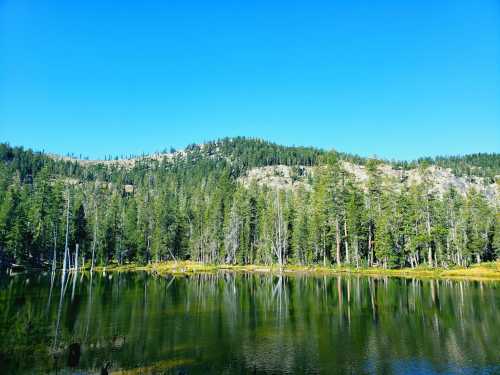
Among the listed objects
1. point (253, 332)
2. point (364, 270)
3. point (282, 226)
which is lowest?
point (253, 332)

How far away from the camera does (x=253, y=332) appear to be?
115ft

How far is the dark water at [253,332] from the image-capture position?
25.3m

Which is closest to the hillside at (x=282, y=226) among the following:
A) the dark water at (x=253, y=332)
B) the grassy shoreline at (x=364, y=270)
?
the grassy shoreline at (x=364, y=270)

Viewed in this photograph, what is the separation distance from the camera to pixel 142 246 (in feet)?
440

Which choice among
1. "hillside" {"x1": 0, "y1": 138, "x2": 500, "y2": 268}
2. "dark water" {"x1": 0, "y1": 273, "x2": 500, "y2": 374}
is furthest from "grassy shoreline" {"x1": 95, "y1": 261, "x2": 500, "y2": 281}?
"dark water" {"x1": 0, "y1": 273, "x2": 500, "y2": 374}

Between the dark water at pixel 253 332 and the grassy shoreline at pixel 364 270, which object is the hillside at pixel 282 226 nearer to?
the grassy shoreline at pixel 364 270

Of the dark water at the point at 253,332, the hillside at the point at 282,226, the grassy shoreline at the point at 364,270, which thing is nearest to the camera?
the dark water at the point at 253,332

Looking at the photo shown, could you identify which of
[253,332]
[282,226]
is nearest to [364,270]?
[282,226]

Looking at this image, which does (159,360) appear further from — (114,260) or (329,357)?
(114,260)

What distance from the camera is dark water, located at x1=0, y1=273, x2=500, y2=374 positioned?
25.3 metres

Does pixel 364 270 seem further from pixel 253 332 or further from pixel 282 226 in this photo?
pixel 253 332

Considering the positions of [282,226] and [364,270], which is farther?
[282,226]

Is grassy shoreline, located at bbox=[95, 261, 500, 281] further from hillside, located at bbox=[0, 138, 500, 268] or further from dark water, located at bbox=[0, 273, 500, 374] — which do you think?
dark water, located at bbox=[0, 273, 500, 374]

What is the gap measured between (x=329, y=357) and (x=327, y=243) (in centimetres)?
8476
